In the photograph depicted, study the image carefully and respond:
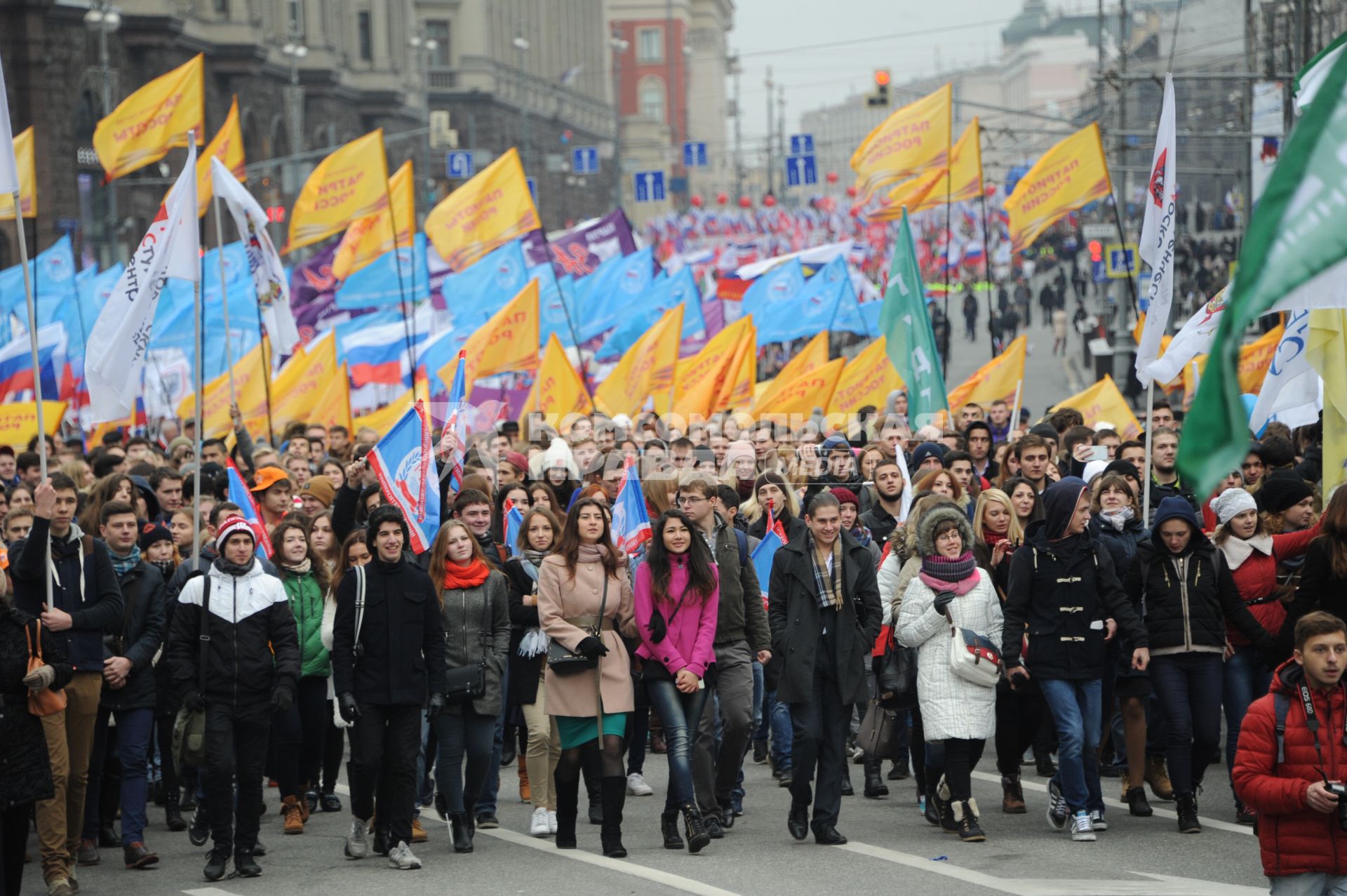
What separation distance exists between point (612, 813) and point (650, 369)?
11.3 meters

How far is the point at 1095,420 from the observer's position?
646 inches

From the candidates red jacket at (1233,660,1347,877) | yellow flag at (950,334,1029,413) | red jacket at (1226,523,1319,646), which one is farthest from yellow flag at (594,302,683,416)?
red jacket at (1233,660,1347,877)

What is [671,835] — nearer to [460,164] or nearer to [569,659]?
[569,659]

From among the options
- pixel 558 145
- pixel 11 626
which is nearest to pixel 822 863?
pixel 11 626

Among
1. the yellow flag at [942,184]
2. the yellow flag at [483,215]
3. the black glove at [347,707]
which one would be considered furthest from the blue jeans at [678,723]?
the yellow flag at [483,215]

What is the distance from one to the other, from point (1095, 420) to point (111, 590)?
9971mm

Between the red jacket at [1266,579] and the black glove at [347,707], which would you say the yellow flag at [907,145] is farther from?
the black glove at [347,707]

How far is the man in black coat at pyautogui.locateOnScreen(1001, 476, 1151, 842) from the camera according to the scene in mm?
8570

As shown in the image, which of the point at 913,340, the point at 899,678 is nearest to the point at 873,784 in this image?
the point at 899,678

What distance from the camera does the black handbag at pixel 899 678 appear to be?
891 cm

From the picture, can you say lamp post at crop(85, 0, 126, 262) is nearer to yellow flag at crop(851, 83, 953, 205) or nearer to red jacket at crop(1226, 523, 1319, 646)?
yellow flag at crop(851, 83, 953, 205)

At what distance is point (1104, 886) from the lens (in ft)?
25.1

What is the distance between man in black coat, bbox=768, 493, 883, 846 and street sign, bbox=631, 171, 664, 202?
44.9m

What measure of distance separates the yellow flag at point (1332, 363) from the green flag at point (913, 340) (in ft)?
23.5
